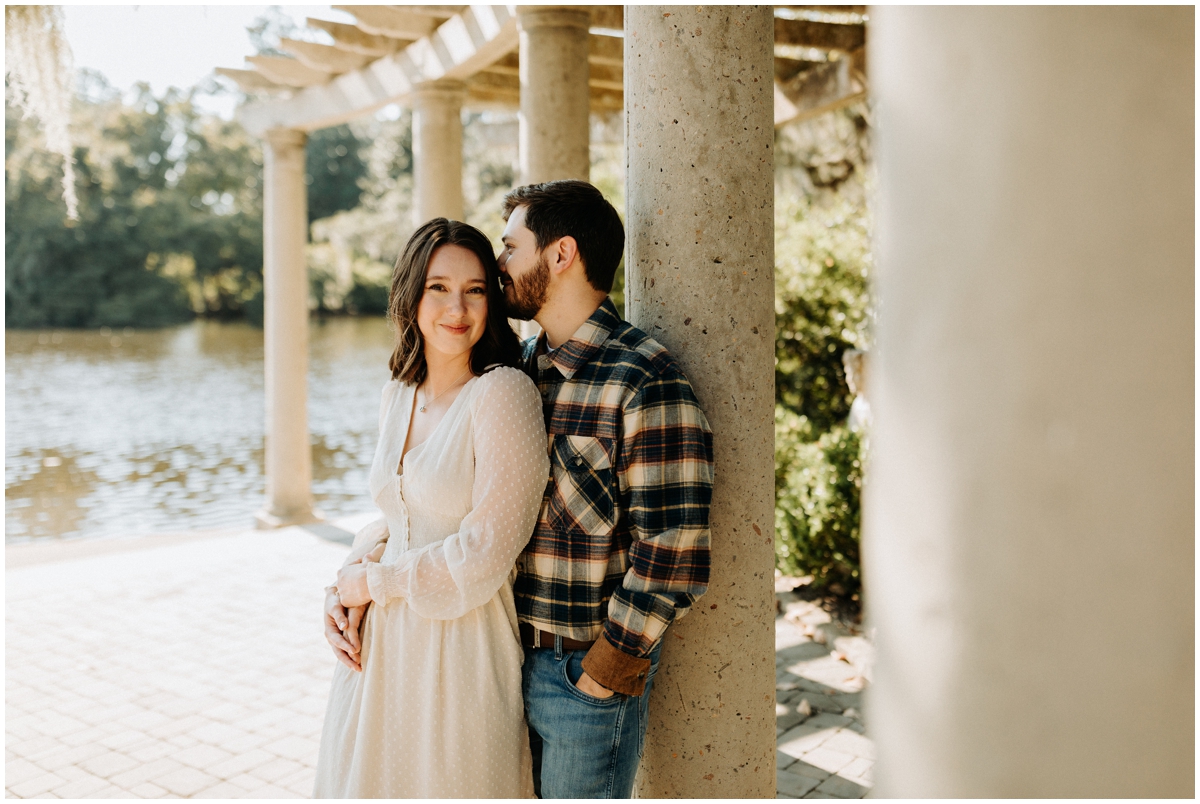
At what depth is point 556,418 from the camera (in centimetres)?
223

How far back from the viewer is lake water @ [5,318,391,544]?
1304cm

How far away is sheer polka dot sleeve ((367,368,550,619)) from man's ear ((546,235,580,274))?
31 cm

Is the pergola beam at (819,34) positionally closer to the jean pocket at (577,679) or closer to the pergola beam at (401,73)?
the pergola beam at (401,73)

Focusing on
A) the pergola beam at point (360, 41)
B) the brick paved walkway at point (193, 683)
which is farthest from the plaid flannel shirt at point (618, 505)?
the pergola beam at point (360, 41)

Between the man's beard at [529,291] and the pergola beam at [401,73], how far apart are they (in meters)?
4.23

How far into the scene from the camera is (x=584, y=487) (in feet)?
7.04

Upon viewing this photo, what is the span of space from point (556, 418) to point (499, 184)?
31342 mm

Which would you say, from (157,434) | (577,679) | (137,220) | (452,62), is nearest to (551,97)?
(452,62)

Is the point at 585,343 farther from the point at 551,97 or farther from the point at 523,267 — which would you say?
the point at 551,97

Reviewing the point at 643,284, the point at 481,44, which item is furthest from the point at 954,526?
the point at 481,44

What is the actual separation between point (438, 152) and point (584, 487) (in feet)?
22.0

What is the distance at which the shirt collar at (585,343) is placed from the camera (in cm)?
222

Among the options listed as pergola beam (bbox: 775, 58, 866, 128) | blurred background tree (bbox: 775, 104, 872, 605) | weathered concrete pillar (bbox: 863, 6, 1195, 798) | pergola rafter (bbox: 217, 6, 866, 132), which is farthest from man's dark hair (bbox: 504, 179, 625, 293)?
pergola beam (bbox: 775, 58, 866, 128)

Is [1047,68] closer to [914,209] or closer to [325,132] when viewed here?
[914,209]
